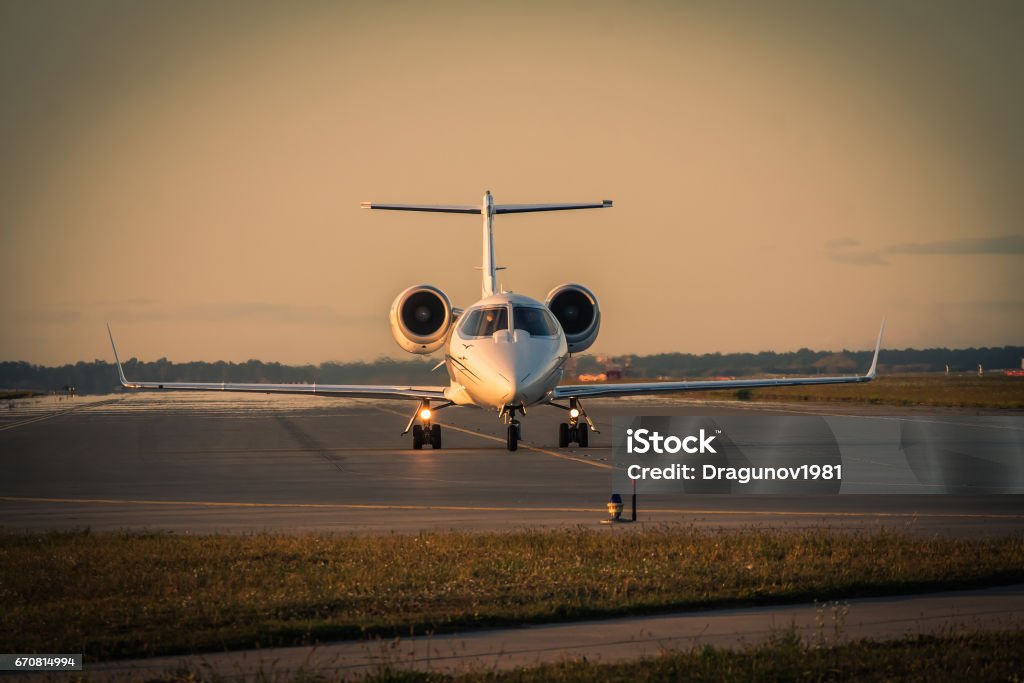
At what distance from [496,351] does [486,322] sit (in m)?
1.36

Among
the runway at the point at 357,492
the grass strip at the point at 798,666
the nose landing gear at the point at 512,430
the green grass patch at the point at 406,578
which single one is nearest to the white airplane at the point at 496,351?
the nose landing gear at the point at 512,430

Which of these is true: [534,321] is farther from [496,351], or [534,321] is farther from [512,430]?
[512,430]

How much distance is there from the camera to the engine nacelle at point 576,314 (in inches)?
1324

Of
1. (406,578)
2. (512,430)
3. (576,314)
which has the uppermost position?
(576,314)

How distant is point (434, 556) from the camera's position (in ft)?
41.5

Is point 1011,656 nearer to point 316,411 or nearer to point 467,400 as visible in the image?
point 467,400

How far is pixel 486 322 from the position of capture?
94.6ft

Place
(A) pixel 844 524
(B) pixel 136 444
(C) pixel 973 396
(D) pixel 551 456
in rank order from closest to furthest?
(A) pixel 844 524
(D) pixel 551 456
(B) pixel 136 444
(C) pixel 973 396

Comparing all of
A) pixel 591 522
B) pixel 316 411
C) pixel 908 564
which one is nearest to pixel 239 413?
pixel 316 411

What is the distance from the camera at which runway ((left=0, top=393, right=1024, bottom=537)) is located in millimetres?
16078

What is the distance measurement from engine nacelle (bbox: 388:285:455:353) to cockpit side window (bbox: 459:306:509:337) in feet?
12.2

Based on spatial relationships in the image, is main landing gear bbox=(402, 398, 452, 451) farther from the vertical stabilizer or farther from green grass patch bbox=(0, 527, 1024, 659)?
green grass patch bbox=(0, 527, 1024, 659)

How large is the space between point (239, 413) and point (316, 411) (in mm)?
4286

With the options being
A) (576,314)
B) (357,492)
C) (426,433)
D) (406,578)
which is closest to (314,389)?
(426,433)
